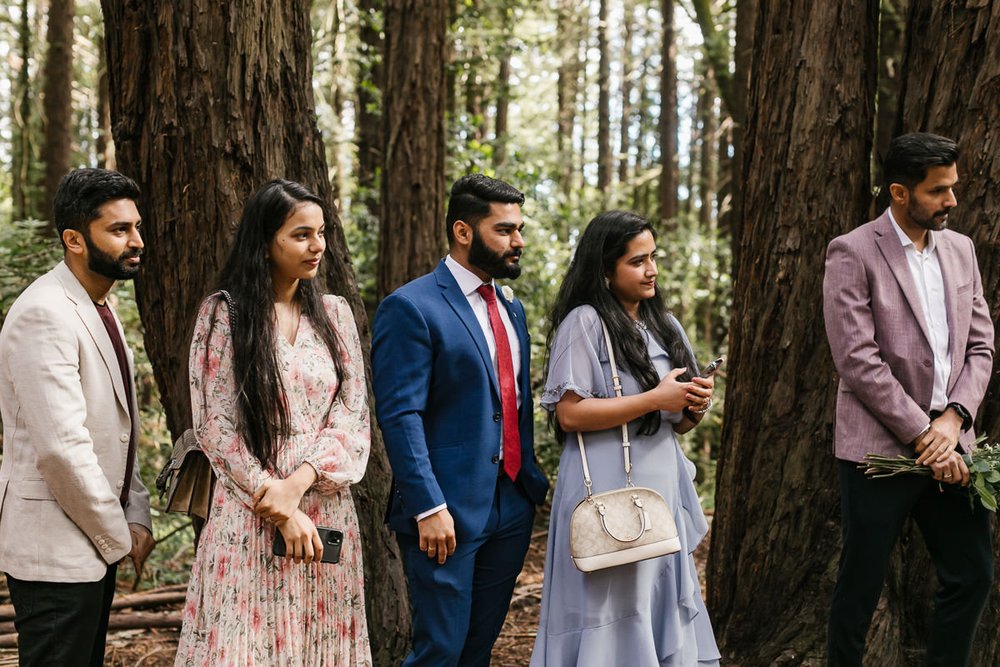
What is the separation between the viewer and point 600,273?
152 inches

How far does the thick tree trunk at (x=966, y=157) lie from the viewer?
447 cm

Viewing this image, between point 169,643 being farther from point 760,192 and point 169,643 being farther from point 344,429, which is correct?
point 760,192

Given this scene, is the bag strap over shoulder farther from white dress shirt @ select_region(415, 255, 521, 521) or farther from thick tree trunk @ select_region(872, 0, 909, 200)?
thick tree trunk @ select_region(872, 0, 909, 200)

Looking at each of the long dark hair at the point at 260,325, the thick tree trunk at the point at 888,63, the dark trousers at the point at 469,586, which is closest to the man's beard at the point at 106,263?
the long dark hair at the point at 260,325

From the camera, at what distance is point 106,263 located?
3395 mm

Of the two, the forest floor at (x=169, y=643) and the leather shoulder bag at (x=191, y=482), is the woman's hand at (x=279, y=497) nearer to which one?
the leather shoulder bag at (x=191, y=482)

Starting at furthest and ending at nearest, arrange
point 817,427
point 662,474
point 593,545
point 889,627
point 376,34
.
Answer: point 376,34 < point 817,427 < point 889,627 < point 662,474 < point 593,545

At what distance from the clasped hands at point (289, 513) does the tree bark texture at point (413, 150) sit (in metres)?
5.73

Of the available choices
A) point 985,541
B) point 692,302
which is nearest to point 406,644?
point 985,541

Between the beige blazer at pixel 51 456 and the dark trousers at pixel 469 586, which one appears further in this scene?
the dark trousers at pixel 469 586

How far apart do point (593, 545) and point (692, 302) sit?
14.8 meters

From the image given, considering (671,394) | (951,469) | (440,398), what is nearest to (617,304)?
(671,394)

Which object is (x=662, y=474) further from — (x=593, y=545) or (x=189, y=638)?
(x=189, y=638)

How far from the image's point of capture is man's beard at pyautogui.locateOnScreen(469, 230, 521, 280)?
147 inches
